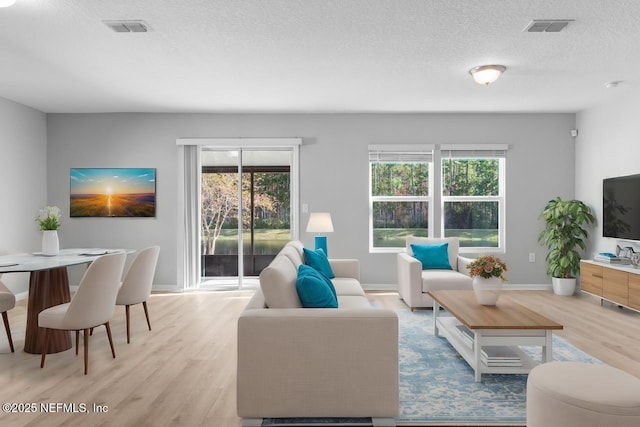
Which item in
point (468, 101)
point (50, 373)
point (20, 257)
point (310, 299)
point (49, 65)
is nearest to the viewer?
point (310, 299)

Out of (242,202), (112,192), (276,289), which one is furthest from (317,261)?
(112,192)

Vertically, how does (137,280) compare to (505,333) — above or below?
above

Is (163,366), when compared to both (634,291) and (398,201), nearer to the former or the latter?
(398,201)

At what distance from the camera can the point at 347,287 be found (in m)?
4.30

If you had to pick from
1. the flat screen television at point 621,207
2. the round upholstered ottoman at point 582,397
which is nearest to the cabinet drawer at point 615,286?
the flat screen television at point 621,207

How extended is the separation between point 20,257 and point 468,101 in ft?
16.9

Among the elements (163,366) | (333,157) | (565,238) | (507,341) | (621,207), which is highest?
(333,157)

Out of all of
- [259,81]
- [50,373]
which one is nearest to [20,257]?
[50,373]

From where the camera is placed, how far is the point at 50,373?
3172 mm

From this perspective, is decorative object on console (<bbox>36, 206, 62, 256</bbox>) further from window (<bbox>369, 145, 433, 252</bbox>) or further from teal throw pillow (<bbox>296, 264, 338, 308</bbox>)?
window (<bbox>369, 145, 433, 252</bbox>)

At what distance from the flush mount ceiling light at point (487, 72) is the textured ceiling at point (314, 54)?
73 mm

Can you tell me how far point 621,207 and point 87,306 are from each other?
18.2 feet

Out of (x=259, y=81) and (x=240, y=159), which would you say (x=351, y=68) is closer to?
(x=259, y=81)

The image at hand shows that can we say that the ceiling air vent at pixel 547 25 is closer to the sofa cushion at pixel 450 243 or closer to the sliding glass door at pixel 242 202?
the sofa cushion at pixel 450 243
